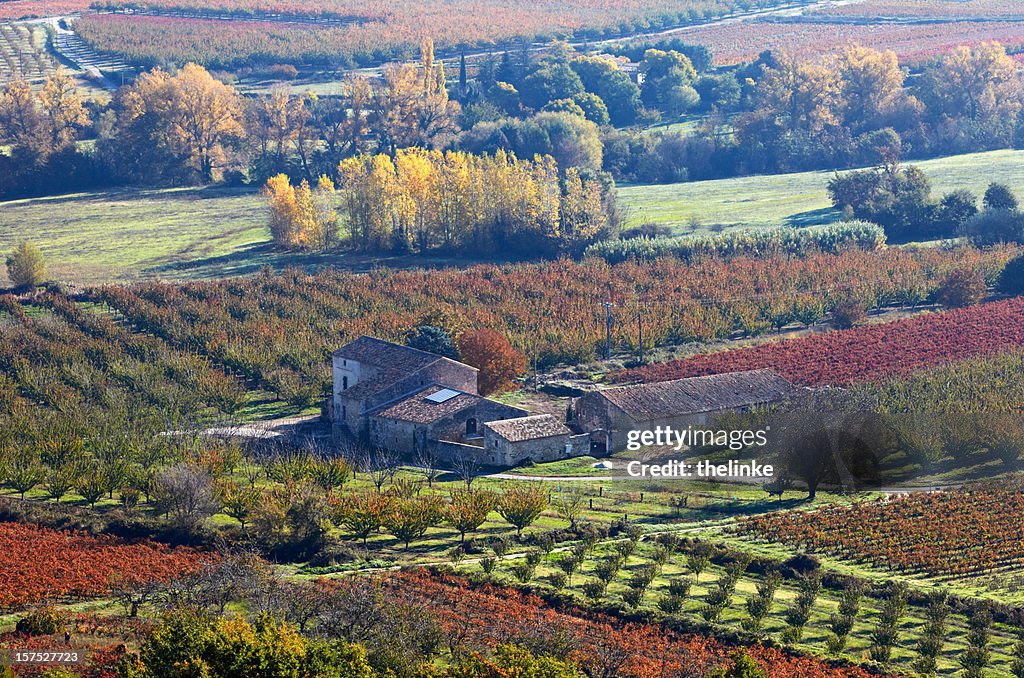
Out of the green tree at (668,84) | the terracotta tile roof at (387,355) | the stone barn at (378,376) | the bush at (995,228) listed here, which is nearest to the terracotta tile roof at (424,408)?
the stone barn at (378,376)

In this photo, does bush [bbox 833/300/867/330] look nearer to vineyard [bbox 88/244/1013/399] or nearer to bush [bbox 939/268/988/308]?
vineyard [bbox 88/244/1013/399]

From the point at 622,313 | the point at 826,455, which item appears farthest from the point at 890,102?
the point at 826,455

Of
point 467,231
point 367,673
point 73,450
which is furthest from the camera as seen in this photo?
point 467,231

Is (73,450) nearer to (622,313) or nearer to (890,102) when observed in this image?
(622,313)

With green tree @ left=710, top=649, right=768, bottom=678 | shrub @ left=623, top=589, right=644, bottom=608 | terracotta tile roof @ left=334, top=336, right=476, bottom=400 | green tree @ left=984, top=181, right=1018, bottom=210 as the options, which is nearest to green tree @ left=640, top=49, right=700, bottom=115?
green tree @ left=984, top=181, right=1018, bottom=210

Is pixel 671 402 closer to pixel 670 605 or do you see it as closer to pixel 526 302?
pixel 670 605

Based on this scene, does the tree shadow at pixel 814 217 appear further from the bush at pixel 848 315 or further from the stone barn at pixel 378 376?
the stone barn at pixel 378 376
